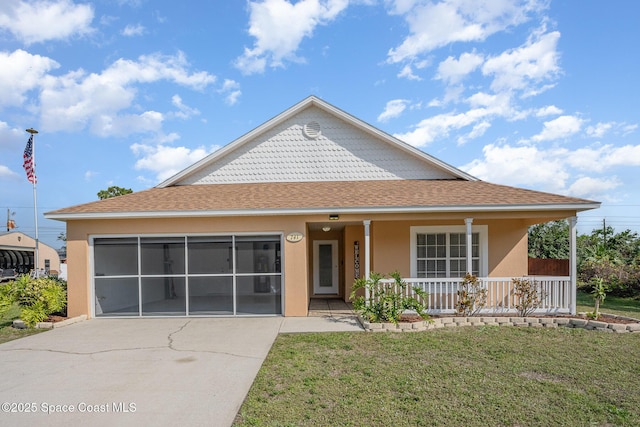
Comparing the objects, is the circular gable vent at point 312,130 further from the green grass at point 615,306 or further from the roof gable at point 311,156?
the green grass at point 615,306

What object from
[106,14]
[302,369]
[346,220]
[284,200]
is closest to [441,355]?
[302,369]

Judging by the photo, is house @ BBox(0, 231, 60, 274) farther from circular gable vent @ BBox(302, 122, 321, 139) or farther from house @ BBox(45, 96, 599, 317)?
circular gable vent @ BBox(302, 122, 321, 139)

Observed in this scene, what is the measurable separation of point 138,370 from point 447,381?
476 centimetres

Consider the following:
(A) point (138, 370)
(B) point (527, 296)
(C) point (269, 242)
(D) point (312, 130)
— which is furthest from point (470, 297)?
(A) point (138, 370)

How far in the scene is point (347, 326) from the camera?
29.3ft

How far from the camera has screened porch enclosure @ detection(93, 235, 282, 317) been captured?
10.3 metres

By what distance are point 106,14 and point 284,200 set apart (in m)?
8.09

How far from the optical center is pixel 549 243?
62.4 feet

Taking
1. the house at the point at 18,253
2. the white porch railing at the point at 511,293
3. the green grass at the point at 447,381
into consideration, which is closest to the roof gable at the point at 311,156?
the white porch railing at the point at 511,293

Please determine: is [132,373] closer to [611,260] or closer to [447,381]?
[447,381]

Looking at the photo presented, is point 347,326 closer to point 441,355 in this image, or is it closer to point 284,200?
point 441,355

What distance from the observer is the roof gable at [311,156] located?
12.8 metres

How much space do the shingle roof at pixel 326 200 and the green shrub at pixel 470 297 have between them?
1.88 metres

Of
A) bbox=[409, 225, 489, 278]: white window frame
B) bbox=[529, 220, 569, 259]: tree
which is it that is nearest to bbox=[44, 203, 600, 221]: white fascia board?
bbox=[409, 225, 489, 278]: white window frame
